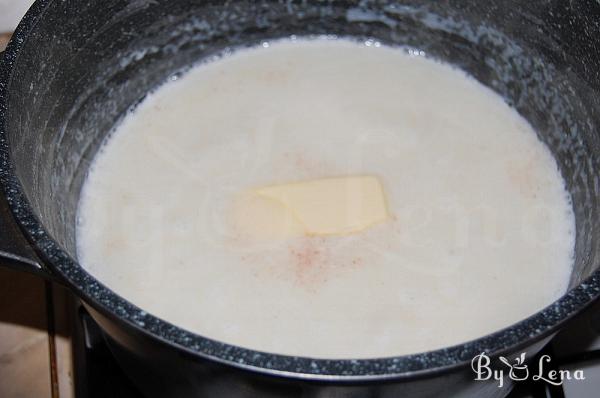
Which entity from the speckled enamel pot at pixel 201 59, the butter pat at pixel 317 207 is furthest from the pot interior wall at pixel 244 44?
the butter pat at pixel 317 207

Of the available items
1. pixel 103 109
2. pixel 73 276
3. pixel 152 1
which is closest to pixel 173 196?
pixel 103 109

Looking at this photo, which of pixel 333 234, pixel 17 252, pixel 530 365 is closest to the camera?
pixel 17 252

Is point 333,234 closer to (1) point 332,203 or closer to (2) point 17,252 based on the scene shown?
(1) point 332,203

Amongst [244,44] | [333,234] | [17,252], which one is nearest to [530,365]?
[333,234]

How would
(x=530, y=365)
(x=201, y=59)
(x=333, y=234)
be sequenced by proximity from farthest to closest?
(x=201, y=59) → (x=333, y=234) → (x=530, y=365)

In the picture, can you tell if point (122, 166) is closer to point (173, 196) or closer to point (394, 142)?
point (173, 196)

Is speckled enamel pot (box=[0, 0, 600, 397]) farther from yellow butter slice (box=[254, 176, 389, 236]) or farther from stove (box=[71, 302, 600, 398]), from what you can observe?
yellow butter slice (box=[254, 176, 389, 236])

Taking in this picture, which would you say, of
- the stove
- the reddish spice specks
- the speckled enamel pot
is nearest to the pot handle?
the speckled enamel pot
